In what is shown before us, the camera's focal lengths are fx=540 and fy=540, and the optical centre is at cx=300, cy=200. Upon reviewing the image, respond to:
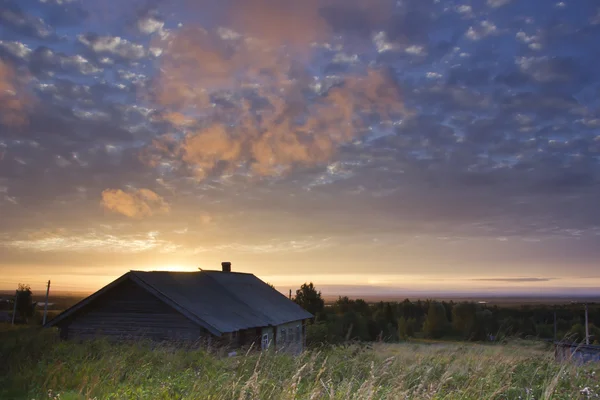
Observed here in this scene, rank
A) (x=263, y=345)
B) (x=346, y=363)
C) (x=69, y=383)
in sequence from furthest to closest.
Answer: (x=263, y=345) → (x=346, y=363) → (x=69, y=383)

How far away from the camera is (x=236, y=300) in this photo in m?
30.5

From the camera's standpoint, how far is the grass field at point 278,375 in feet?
25.6

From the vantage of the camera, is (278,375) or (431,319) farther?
(431,319)

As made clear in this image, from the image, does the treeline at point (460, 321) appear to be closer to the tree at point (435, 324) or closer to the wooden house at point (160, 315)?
the tree at point (435, 324)

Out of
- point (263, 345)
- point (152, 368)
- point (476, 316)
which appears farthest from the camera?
point (476, 316)

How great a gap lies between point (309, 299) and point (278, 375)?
40.0 m

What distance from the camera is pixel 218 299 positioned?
28.4 meters

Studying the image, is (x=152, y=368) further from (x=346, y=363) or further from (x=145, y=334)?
(x=145, y=334)

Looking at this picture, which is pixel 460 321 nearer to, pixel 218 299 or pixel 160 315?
pixel 218 299

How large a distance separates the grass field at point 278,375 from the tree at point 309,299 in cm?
A: 3600

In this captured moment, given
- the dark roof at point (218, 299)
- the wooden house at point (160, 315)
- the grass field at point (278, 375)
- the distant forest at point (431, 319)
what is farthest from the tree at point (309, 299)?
the grass field at point (278, 375)

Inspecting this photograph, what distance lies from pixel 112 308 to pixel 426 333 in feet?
186

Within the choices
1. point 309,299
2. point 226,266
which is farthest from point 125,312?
point 309,299

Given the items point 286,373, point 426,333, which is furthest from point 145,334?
point 426,333
